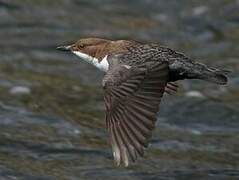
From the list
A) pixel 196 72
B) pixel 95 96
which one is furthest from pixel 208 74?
pixel 95 96

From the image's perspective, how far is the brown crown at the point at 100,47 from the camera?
7.41 metres

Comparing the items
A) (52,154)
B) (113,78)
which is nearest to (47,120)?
(52,154)

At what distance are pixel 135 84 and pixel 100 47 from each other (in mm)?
996

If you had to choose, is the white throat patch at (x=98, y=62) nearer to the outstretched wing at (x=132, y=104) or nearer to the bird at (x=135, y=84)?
the bird at (x=135, y=84)

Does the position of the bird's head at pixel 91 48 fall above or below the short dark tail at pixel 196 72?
below

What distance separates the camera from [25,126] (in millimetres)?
Answer: 9031

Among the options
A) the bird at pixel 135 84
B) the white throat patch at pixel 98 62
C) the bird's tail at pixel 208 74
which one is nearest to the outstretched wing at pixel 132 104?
the bird at pixel 135 84

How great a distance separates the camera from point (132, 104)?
657 cm

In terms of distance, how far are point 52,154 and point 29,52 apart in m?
3.76

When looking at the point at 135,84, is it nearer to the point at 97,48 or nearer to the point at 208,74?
the point at 208,74

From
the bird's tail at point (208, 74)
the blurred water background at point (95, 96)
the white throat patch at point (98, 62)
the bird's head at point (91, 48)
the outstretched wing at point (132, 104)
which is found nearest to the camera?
the outstretched wing at point (132, 104)

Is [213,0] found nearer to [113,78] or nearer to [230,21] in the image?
[230,21]

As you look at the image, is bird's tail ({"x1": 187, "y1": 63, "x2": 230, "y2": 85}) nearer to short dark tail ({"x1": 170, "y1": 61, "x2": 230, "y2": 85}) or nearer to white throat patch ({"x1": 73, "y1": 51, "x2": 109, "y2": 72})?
short dark tail ({"x1": 170, "y1": 61, "x2": 230, "y2": 85})

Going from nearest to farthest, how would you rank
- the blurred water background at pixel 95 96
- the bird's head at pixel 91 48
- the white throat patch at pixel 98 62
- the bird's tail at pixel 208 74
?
the bird's tail at pixel 208 74, the white throat patch at pixel 98 62, the bird's head at pixel 91 48, the blurred water background at pixel 95 96
